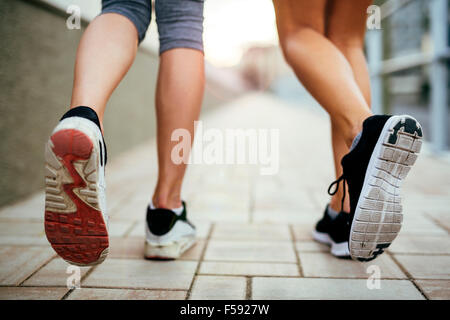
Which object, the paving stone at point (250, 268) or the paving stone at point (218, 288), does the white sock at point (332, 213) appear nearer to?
the paving stone at point (250, 268)

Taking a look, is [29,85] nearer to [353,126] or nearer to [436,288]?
[353,126]

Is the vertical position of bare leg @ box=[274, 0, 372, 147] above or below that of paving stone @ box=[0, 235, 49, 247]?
above

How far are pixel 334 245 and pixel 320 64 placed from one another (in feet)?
1.76

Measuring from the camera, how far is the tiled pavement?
0.96m

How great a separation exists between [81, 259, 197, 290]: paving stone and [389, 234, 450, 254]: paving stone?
65cm

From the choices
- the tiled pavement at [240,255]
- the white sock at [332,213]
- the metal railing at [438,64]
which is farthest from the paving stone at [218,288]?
the metal railing at [438,64]

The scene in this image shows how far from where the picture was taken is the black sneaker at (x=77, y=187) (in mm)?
753

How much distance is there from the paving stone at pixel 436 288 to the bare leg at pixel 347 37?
28 centimetres

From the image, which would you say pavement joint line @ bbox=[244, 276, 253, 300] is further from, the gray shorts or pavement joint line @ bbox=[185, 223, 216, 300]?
the gray shorts

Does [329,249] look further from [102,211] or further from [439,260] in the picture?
[102,211]

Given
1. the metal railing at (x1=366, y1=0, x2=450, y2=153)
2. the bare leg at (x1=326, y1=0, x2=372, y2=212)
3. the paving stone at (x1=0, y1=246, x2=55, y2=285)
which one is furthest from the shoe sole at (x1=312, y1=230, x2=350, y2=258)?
the metal railing at (x1=366, y1=0, x2=450, y2=153)
